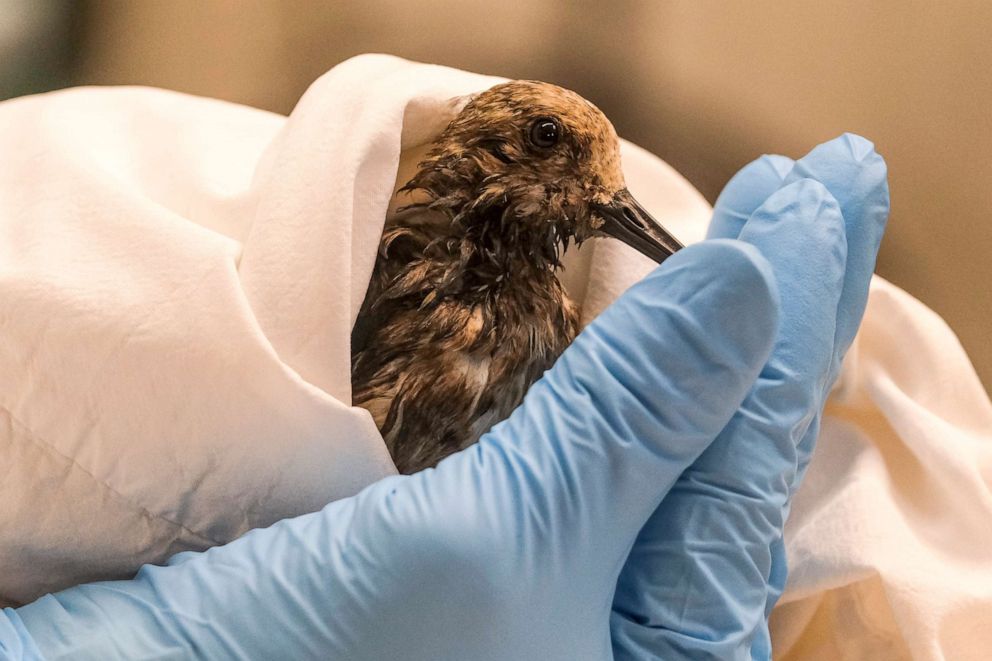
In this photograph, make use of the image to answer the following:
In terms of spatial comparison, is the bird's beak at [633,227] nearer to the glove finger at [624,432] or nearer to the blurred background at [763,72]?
the glove finger at [624,432]

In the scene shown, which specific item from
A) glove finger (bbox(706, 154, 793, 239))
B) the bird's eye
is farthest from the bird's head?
glove finger (bbox(706, 154, 793, 239))

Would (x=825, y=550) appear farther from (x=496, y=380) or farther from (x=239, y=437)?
(x=239, y=437)

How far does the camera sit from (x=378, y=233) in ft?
1.77

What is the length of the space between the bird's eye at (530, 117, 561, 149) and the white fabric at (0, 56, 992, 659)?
0.07 m

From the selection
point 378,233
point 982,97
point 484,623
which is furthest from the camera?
point 982,97

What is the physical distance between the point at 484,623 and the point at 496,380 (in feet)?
0.48

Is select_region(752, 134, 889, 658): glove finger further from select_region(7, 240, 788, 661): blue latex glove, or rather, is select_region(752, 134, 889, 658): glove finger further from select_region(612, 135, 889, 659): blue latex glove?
select_region(7, 240, 788, 661): blue latex glove

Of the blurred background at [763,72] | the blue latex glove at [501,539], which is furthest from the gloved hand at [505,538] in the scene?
the blurred background at [763,72]

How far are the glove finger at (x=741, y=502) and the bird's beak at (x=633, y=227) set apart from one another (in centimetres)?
6

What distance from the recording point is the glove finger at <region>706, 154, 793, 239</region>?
64 cm

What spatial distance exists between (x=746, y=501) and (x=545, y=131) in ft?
0.76

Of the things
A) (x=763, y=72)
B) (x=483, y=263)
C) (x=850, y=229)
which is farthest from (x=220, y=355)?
(x=763, y=72)

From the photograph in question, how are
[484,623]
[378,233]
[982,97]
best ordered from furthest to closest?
[982,97] < [378,233] < [484,623]

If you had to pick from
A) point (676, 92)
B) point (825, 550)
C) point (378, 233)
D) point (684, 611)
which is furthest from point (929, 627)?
point (676, 92)
